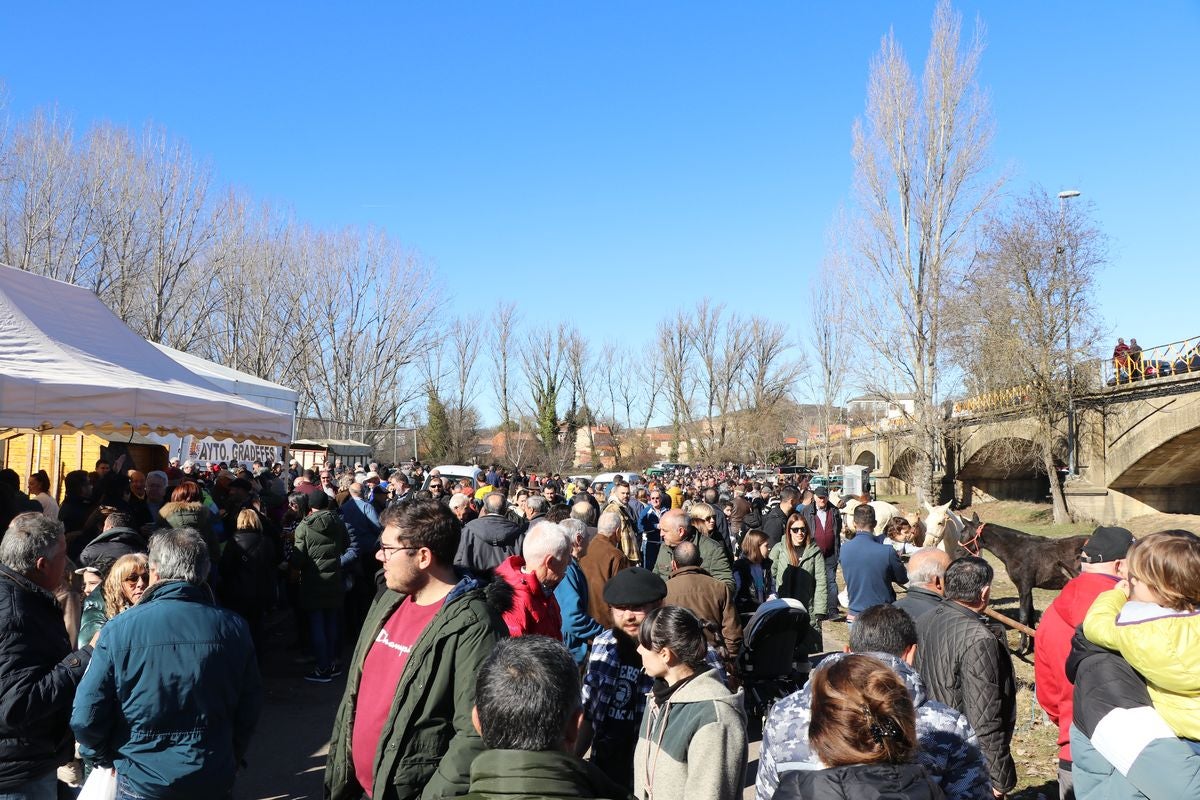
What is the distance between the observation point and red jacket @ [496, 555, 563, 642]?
3.59m

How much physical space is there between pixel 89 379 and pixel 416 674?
22.5 ft

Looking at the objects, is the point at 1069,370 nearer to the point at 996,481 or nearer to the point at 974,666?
the point at 996,481

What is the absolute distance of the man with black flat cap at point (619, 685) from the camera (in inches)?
137

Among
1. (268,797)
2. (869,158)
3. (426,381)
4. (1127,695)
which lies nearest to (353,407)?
(426,381)

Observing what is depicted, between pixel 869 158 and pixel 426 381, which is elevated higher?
pixel 869 158

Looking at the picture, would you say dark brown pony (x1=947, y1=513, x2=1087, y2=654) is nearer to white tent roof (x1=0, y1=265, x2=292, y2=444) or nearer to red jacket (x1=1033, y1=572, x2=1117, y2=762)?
red jacket (x1=1033, y1=572, x2=1117, y2=762)

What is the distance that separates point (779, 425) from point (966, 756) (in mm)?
56258

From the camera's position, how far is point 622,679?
3551 mm

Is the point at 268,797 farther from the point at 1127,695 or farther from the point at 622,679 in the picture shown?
the point at 1127,695

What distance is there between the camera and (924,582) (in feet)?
13.7

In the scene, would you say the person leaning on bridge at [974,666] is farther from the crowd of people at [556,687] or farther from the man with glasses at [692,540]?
the man with glasses at [692,540]

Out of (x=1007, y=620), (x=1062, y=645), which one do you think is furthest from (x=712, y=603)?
(x=1007, y=620)

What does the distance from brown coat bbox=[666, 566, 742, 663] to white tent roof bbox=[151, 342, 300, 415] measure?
1283 cm

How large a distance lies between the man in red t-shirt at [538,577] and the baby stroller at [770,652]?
7.17 feet
